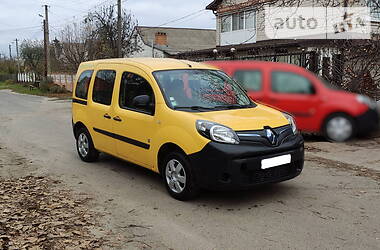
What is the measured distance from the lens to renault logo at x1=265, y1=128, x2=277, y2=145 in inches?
187

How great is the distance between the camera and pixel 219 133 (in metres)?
4.59

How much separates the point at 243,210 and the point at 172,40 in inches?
1679

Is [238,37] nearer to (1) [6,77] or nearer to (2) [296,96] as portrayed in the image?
(2) [296,96]

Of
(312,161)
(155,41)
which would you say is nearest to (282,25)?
(312,161)

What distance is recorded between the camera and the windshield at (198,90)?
5289mm

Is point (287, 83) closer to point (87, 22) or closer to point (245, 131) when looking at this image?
point (245, 131)

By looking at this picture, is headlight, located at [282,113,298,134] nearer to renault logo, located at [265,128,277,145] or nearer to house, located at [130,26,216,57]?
renault logo, located at [265,128,277,145]

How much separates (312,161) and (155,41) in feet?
126

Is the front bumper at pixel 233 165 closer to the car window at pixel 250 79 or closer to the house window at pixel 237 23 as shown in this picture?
the car window at pixel 250 79

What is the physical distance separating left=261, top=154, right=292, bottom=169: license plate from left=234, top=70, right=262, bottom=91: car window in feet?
8.40

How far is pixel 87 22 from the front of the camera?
34406mm

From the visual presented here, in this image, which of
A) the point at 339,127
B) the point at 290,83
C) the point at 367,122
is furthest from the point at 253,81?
the point at 367,122

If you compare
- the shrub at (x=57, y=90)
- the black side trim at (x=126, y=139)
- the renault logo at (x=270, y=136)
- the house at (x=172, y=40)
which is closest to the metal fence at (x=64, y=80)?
the shrub at (x=57, y=90)

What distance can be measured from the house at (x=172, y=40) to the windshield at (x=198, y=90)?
108 ft
